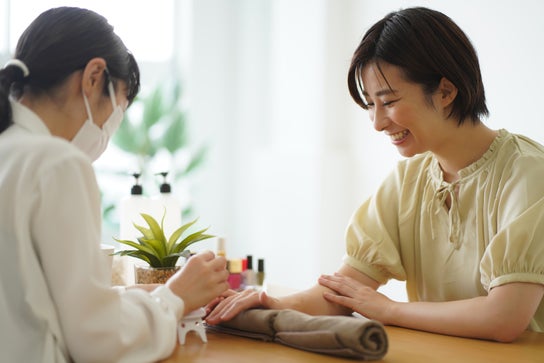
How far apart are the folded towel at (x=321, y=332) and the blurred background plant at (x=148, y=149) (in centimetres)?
303

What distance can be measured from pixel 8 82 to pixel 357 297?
87 centimetres

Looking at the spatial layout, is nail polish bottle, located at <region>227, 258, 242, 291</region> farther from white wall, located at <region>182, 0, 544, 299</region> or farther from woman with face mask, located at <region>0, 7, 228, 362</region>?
white wall, located at <region>182, 0, 544, 299</region>

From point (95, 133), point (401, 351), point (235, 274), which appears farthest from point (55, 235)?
point (235, 274)

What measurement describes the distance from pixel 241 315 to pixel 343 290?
315 mm

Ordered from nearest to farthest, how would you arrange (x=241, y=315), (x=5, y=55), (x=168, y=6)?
(x=241, y=315), (x=5, y=55), (x=168, y=6)

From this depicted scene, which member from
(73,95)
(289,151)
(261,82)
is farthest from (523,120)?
(261,82)

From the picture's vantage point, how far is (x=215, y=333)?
138cm

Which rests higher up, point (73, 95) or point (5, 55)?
point (5, 55)

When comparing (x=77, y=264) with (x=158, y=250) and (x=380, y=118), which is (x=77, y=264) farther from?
(x=380, y=118)

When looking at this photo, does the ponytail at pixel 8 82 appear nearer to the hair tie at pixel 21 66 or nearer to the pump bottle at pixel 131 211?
the hair tie at pixel 21 66

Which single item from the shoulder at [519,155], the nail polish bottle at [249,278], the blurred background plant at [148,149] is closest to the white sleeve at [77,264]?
the shoulder at [519,155]

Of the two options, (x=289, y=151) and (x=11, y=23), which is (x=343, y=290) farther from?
(x=11, y=23)

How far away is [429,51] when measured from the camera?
1568 millimetres

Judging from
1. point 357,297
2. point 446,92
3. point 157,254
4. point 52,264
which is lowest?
point 357,297
